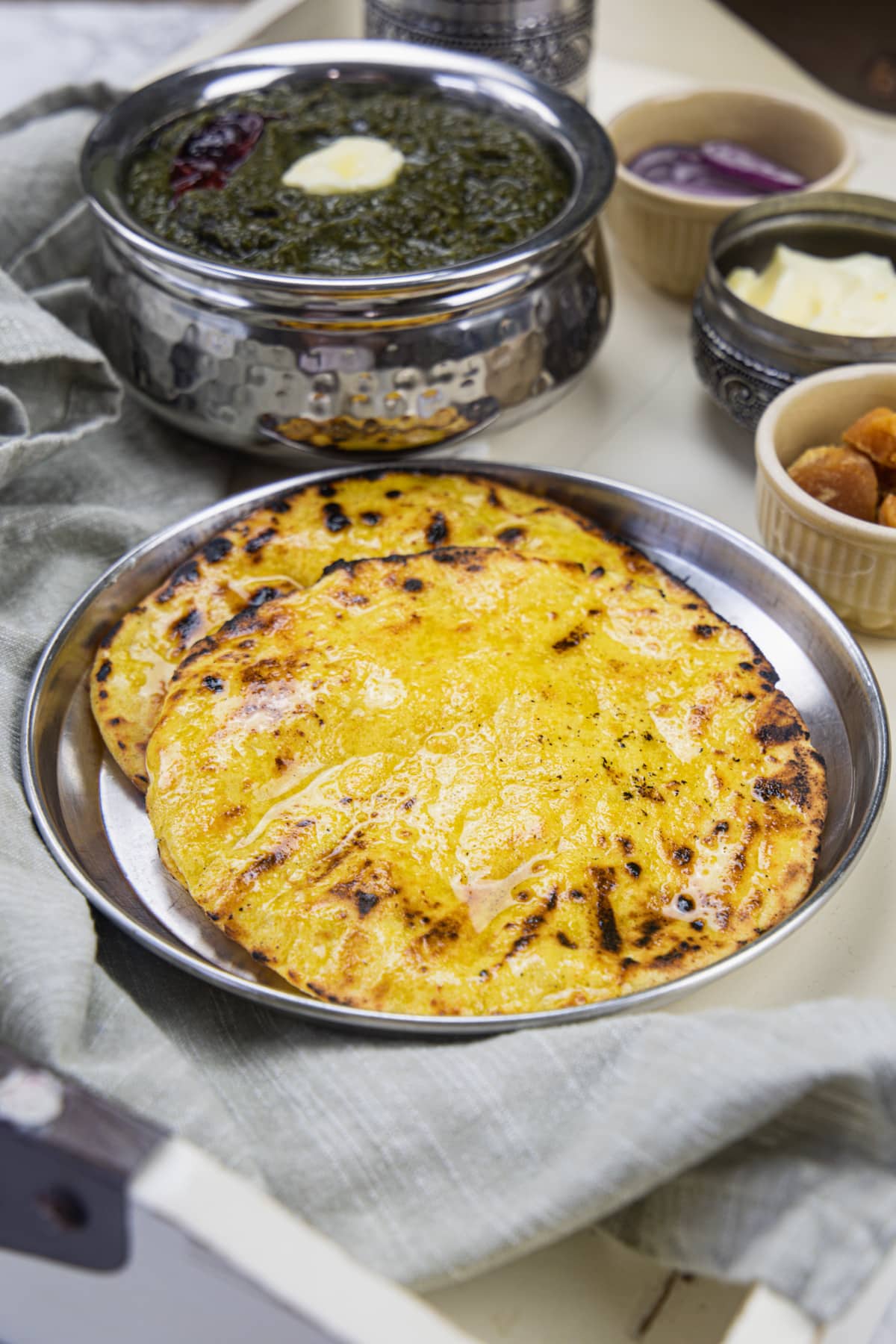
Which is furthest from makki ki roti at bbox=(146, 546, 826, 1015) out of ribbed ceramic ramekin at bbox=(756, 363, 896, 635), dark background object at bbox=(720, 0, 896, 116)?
dark background object at bbox=(720, 0, 896, 116)

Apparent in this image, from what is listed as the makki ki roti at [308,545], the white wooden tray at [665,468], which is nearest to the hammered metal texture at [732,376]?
the white wooden tray at [665,468]

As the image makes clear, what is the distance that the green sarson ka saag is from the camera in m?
1.75

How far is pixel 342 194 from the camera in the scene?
1853 mm

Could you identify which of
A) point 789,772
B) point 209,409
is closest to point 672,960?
point 789,772

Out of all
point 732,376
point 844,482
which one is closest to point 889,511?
point 844,482

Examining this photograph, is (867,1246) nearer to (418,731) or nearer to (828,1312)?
(828,1312)

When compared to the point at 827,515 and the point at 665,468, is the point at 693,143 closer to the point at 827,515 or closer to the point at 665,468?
the point at 665,468

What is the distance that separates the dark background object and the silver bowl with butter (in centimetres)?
179

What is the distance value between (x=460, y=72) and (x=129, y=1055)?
165 centimetres

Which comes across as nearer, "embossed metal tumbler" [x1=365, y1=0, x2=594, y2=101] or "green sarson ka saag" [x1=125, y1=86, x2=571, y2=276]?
"green sarson ka saag" [x1=125, y1=86, x2=571, y2=276]

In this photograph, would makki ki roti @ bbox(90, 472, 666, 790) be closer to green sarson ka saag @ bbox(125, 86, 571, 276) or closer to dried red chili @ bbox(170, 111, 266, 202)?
green sarson ka saag @ bbox(125, 86, 571, 276)

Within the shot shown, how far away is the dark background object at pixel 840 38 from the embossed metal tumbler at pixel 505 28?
1.45 metres

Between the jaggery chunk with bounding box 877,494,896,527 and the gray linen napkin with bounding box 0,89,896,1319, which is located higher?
the jaggery chunk with bounding box 877,494,896,527

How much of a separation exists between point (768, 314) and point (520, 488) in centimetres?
47
